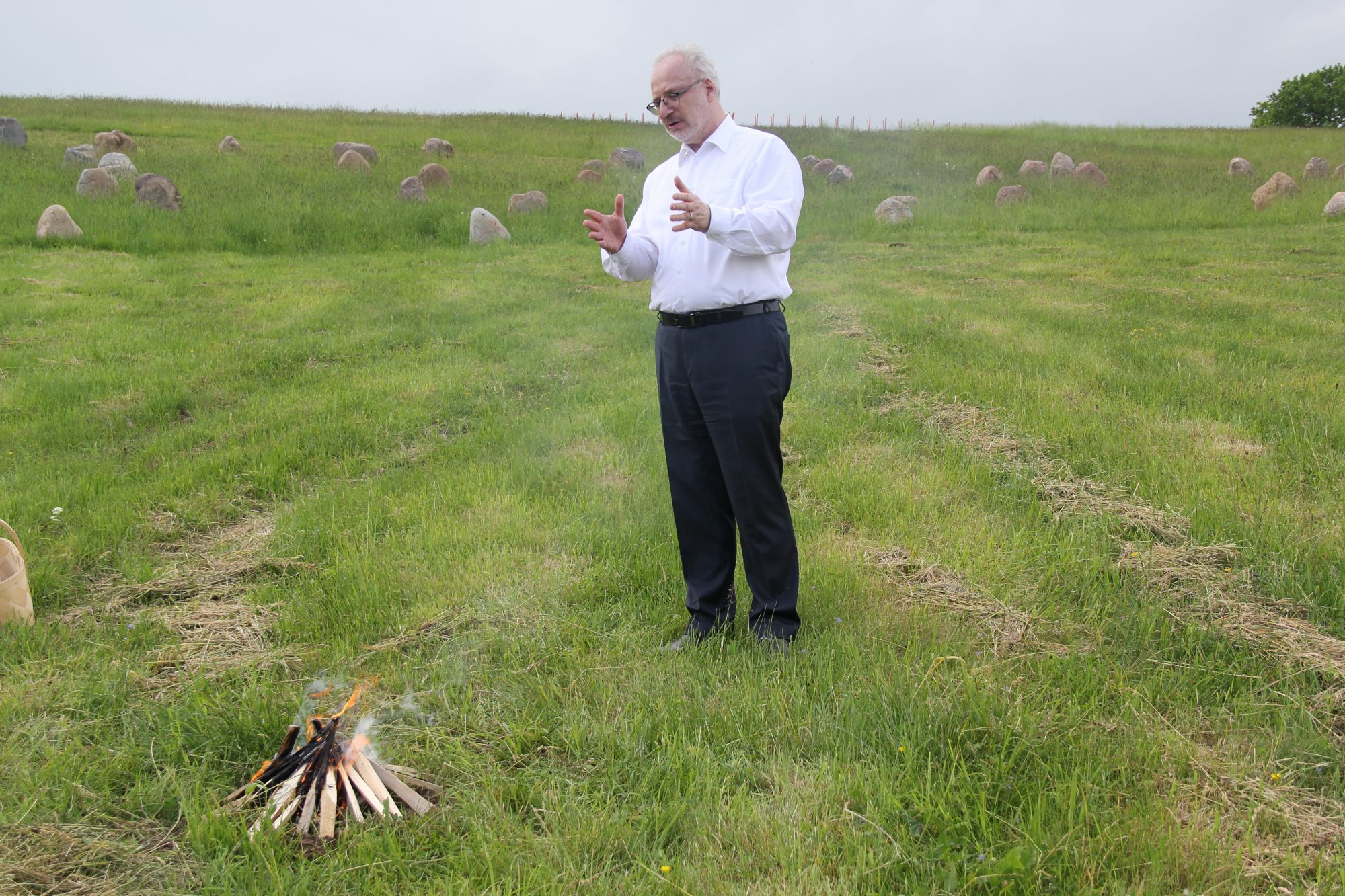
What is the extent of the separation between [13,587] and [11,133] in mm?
24641

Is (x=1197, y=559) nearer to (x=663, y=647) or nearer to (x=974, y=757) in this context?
(x=974, y=757)

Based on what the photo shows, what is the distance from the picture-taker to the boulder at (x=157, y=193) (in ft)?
55.9

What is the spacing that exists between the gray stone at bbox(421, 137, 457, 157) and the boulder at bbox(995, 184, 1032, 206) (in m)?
15.7

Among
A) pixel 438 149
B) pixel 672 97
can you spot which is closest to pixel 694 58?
pixel 672 97

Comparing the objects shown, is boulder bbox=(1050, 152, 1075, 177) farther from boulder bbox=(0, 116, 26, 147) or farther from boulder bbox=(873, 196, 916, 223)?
boulder bbox=(0, 116, 26, 147)

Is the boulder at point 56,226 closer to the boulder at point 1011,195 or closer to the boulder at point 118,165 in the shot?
the boulder at point 118,165

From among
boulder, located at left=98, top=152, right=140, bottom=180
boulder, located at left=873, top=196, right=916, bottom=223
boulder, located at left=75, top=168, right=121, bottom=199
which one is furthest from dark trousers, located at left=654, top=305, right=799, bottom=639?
boulder, located at left=98, top=152, right=140, bottom=180

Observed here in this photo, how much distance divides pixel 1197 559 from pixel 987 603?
3.91 feet

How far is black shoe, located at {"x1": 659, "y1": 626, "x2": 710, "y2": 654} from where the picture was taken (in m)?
3.81

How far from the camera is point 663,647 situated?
383cm

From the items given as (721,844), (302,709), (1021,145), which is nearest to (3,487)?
(302,709)

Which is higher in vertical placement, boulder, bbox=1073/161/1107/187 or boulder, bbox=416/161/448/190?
boulder, bbox=1073/161/1107/187

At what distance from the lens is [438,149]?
27250mm

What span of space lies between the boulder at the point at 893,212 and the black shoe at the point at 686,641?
17.5 meters
